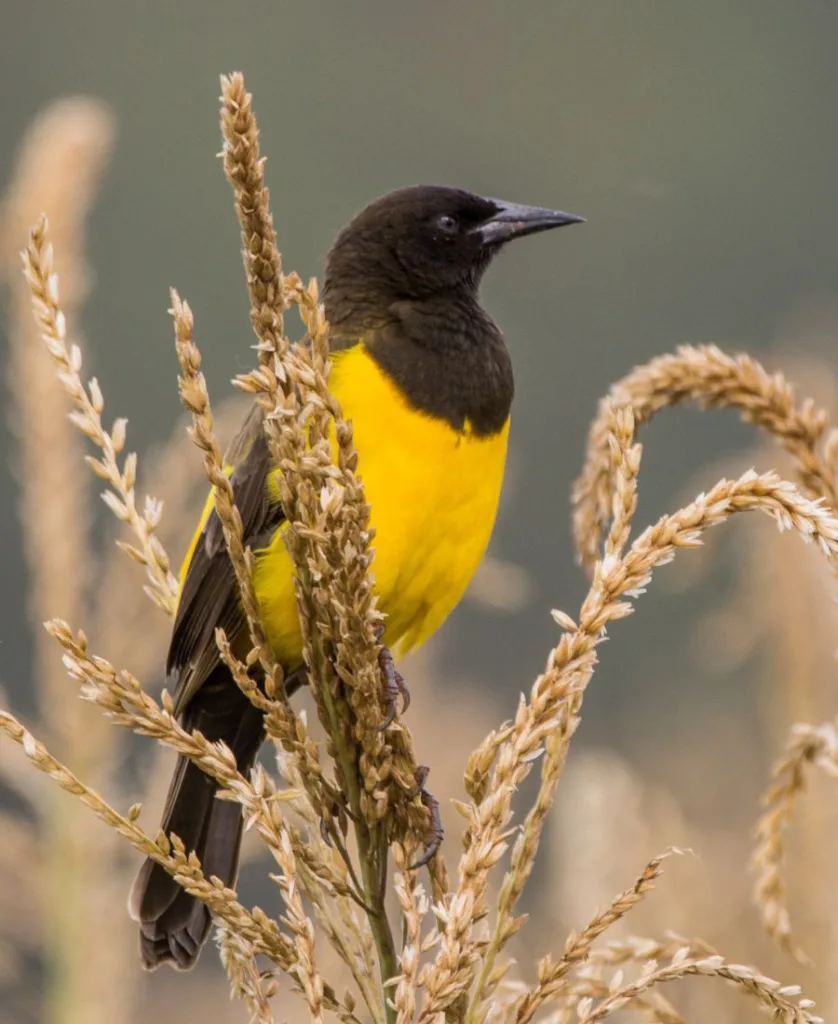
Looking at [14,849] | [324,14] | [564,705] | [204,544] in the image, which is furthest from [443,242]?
[324,14]

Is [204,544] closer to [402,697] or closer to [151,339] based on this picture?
[402,697]

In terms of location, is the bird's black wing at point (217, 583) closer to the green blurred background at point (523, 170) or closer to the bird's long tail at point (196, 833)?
the bird's long tail at point (196, 833)

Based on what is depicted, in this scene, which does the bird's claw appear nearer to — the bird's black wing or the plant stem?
the plant stem

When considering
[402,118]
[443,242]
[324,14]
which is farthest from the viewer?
[324,14]

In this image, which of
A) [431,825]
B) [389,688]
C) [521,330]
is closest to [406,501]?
[389,688]

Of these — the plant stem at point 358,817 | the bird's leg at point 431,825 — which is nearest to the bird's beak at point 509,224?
the bird's leg at point 431,825

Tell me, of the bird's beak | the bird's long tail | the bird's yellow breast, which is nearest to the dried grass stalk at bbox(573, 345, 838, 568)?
the bird's yellow breast
